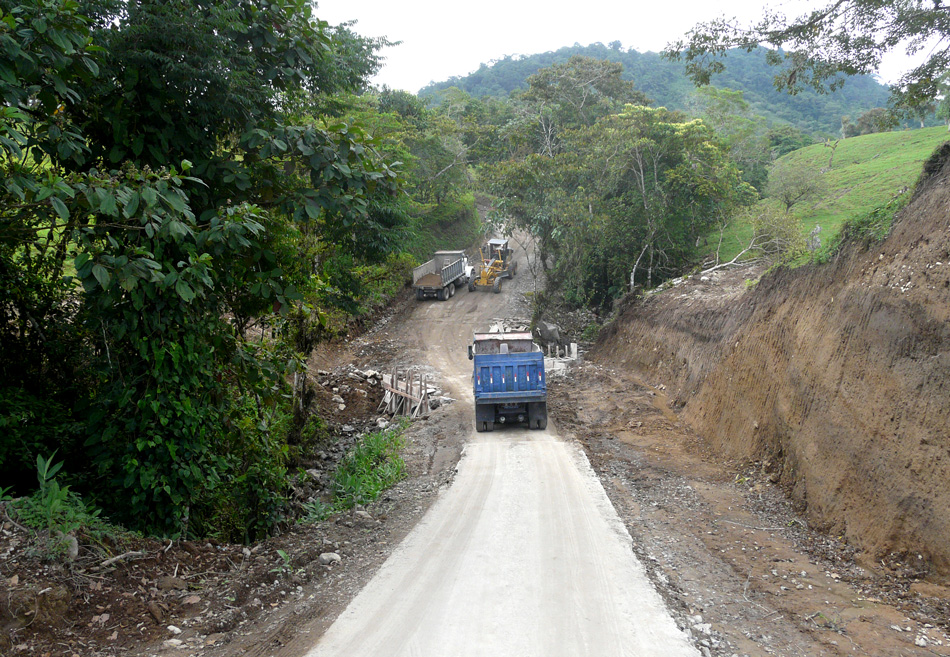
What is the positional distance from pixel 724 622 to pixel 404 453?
906cm

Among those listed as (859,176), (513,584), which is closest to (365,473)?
(513,584)

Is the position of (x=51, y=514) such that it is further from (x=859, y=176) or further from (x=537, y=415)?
(x=859, y=176)

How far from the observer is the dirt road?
600 cm

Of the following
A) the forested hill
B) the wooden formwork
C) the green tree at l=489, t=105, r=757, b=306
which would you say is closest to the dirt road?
the wooden formwork

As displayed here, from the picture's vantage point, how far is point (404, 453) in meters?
14.4

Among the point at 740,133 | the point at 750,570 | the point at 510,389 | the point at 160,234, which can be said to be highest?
the point at 740,133

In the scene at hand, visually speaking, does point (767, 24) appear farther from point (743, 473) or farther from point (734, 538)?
point (734, 538)

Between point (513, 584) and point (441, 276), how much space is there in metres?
29.1

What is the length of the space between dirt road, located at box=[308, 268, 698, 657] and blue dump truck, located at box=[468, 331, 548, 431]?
3.51 meters

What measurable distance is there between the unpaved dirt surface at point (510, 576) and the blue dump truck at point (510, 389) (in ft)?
11.2

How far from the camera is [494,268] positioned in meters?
38.7

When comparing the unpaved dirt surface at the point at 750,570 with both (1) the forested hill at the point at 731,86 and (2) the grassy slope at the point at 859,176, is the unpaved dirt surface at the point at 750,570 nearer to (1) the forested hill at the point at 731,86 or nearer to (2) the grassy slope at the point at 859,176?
(2) the grassy slope at the point at 859,176

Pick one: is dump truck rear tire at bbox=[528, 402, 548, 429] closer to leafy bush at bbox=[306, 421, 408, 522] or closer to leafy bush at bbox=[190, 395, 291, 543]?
leafy bush at bbox=[306, 421, 408, 522]

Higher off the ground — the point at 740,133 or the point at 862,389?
the point at 740,133
